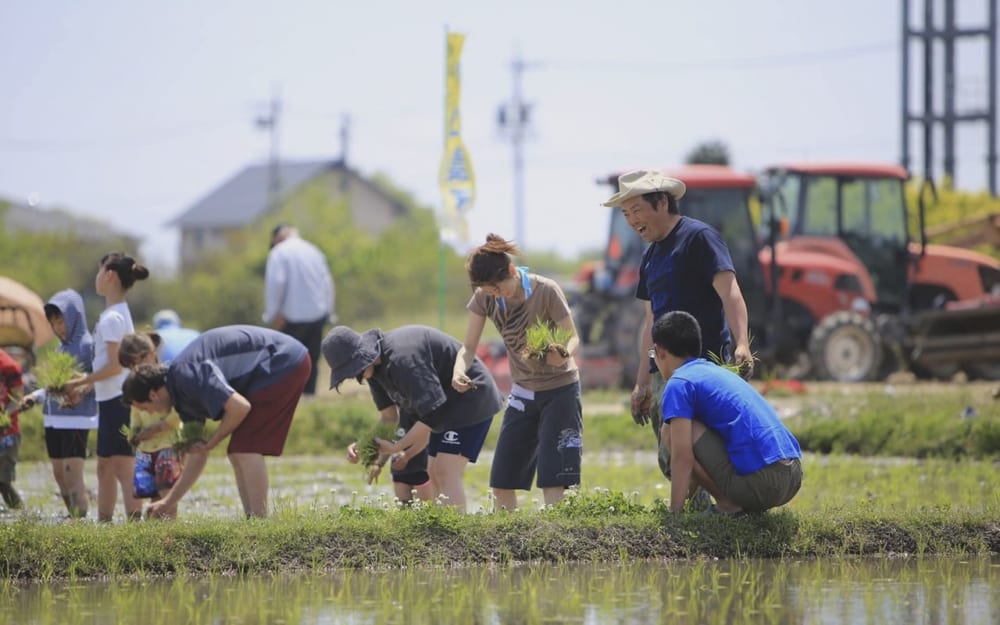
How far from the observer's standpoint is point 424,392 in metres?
8.76

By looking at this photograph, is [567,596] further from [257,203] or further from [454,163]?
[257,203]

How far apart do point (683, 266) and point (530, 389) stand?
1.30 metres

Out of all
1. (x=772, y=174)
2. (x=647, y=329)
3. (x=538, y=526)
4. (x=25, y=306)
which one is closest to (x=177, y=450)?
(x=538, y=526)

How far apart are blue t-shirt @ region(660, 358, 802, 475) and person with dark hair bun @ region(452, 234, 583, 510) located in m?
0.98

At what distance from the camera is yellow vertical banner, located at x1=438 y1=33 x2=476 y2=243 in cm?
2014

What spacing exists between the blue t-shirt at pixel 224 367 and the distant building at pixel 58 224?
48.3 meters

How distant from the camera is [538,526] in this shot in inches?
328

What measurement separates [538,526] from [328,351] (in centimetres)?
159

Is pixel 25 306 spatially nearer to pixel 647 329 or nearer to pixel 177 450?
pixel 177 450

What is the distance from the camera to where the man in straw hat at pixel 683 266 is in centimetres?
834

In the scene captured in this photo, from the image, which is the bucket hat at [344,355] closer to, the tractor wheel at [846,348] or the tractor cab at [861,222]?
the tractor wheel at [846,348]

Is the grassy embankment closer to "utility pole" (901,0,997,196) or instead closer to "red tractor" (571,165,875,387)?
"red tractor" (571,165,875,387)

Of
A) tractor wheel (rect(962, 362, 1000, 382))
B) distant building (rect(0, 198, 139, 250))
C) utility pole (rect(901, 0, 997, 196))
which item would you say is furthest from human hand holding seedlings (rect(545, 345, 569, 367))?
distant building (rect(0, 198, 139, 250))

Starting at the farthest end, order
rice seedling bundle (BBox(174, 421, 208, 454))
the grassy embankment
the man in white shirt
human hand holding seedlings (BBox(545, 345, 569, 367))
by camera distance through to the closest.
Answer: the man in white shirt, rice seedling bundle (BBox(174, 421, 208, 454)), human hand holding seedlings (BBox(545, 345, 569, 367)), the grassy embankment
